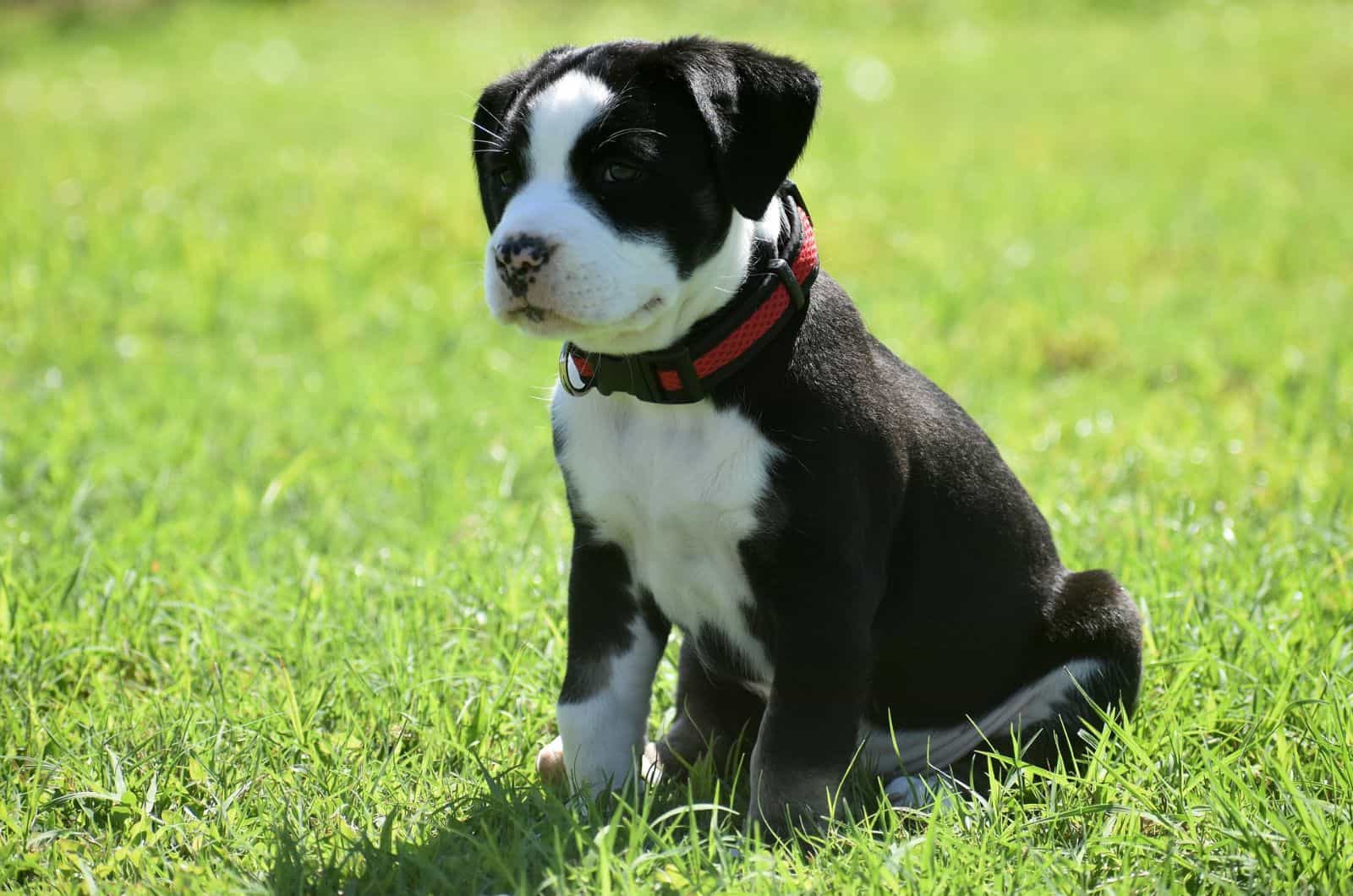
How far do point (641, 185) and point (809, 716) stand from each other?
977 mm

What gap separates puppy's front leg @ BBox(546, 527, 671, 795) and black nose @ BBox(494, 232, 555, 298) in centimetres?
57

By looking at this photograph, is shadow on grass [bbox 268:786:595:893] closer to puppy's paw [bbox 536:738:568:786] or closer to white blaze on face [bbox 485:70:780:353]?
puppy's paw [bbox 536:738:568:786]

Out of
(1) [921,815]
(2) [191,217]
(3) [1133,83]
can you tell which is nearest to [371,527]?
(1) [921,815]

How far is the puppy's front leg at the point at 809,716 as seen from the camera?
7.77ft

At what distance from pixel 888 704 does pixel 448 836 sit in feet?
3.08

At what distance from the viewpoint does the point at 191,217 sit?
786 cm

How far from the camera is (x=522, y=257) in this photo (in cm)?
223

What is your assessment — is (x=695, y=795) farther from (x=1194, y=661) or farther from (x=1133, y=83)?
(x=1133, y=83)

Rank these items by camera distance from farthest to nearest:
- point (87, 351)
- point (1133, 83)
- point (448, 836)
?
point (1133, 83) < point (87, 351) < point (448, 836)

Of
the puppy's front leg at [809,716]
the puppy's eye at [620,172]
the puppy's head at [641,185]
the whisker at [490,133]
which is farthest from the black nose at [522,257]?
the puppy's front leg at [809,716]

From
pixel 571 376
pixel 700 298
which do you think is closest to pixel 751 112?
pixel 700 298

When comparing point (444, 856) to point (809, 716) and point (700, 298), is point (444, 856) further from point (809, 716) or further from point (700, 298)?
point (700, 298)

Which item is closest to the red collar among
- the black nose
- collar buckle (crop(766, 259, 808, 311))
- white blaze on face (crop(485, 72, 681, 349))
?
collar buckle (crop(766, 259, 808, 311))

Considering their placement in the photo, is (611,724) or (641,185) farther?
(611,724)
